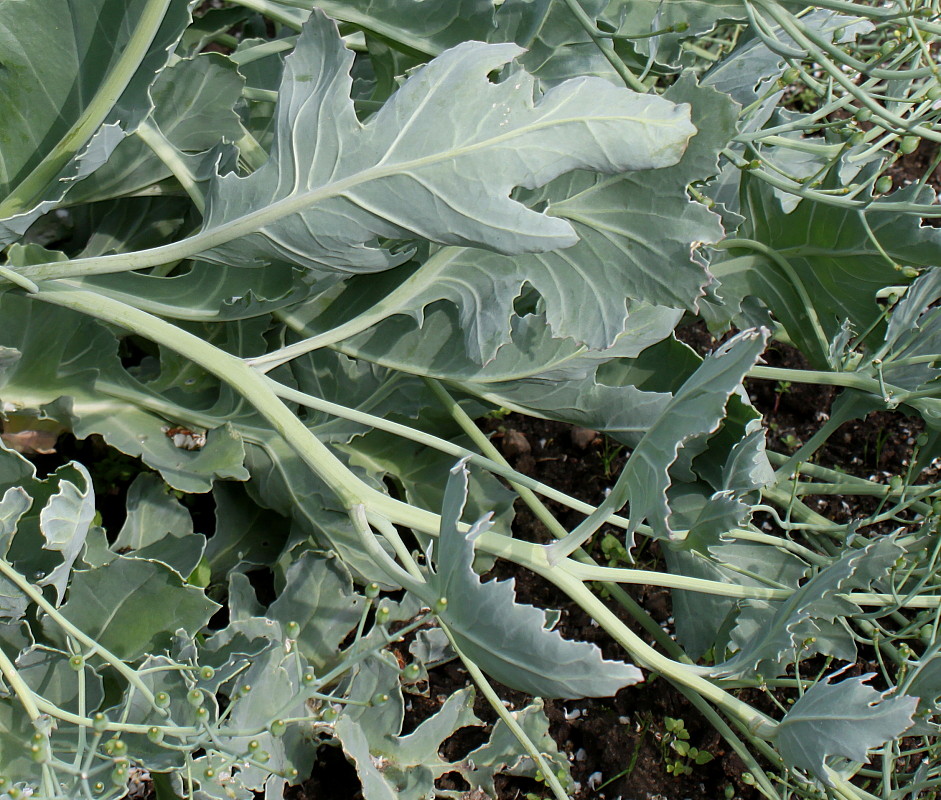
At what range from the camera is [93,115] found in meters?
1.01

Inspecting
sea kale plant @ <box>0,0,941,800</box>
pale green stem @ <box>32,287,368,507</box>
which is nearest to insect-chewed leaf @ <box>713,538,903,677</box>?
sea kale plant @ <box>0,0,941,800</box>

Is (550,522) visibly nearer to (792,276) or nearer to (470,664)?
(470,664)

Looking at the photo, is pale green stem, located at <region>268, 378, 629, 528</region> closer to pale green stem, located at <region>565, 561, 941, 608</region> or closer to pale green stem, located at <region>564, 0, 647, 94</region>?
pale green stem, located at <region>565, 561, 941, 608</region>

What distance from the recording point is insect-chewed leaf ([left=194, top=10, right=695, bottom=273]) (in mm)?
881

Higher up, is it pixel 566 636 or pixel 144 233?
pixel 144 233

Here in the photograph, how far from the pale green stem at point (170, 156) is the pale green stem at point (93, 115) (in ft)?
0.22

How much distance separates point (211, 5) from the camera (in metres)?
2.10

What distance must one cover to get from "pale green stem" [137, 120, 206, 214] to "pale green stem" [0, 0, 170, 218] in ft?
0.22

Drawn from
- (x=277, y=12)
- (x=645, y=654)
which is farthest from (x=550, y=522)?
(x=277, y=12)

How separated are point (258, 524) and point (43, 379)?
0.40 meters

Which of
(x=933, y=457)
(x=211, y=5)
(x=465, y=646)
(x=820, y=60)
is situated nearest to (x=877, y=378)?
(x=933, y=457)

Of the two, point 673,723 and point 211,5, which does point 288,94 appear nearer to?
point 673,723

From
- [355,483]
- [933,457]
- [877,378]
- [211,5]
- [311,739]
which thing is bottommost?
[311,739]

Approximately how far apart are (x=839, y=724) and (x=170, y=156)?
101cm
